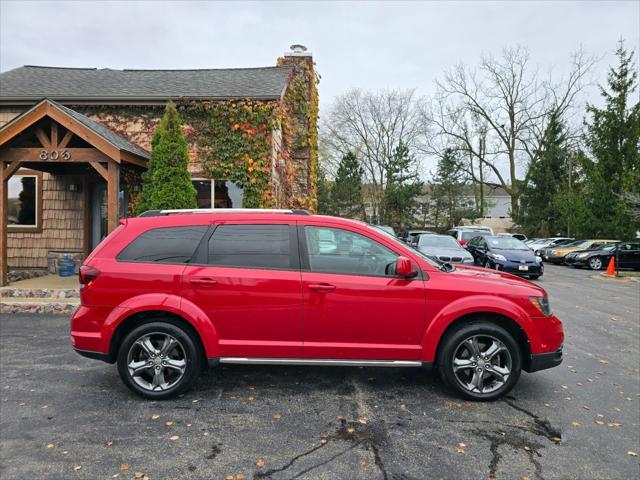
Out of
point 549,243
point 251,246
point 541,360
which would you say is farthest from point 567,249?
point 251,246

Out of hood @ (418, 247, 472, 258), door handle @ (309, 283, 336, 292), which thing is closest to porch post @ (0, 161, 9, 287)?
door handle @ (309, 283, 336, 292)

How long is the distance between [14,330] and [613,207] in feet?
71.6

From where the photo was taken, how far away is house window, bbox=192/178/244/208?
10.8m

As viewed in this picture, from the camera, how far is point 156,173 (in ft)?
29.5

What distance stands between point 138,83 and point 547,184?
1247 inches

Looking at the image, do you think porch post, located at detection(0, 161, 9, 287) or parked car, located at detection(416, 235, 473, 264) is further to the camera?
parked car, located at detection(416, 235, 473, 264)

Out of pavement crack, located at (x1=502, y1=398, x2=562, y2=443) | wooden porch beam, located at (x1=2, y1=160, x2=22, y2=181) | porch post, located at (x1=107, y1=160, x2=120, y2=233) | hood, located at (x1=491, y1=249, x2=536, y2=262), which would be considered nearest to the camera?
pavement crack, located at (x1=502, y1=398, x2=562, y2=443)

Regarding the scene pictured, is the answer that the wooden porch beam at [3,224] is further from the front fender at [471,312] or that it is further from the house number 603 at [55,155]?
the front fender at [471,312]

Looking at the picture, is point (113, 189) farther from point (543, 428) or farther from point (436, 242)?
point (436, 242)

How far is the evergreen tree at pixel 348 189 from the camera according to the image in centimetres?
4294

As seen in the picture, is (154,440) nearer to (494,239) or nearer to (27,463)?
(27,463)

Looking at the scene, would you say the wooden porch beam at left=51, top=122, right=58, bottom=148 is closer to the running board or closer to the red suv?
the red suv

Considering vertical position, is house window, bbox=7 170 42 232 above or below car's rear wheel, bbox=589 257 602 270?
above

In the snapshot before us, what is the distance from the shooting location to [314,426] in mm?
3508
